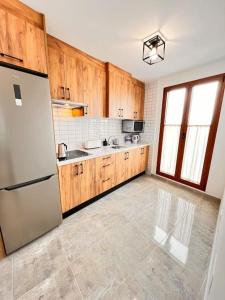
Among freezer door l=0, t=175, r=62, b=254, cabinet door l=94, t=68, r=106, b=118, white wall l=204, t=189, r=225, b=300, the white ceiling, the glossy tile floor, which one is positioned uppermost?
the white ceiling

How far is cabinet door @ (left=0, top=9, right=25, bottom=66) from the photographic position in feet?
3.46

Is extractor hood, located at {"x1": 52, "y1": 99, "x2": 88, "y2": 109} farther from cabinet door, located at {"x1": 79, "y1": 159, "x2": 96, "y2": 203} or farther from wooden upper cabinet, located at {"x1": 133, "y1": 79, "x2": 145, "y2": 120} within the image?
wooden upper cabinet, located at {"x1": 133, "y1": 79, "x2": 145, "y2": 120}

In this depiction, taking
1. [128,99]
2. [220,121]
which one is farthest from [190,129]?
[128,99]

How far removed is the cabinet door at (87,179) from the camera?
1920 mm

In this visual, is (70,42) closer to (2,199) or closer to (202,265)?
(2,199)

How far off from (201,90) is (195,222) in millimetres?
2347

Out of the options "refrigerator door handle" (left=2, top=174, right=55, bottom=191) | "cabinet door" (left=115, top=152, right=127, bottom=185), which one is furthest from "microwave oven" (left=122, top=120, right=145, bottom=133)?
"refrigerator door handle" (left=2, top=174, right=55, bottom=191)

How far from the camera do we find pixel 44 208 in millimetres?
1496

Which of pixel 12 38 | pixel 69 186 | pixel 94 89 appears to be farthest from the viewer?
pixel 94 89

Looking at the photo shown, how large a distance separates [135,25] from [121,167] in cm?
215

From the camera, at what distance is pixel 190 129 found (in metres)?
2.62

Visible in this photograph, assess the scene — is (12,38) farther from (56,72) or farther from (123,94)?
(123,94)

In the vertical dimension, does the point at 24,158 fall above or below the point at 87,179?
above

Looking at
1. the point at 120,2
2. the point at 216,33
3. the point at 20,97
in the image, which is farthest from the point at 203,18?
the point at 20,97
